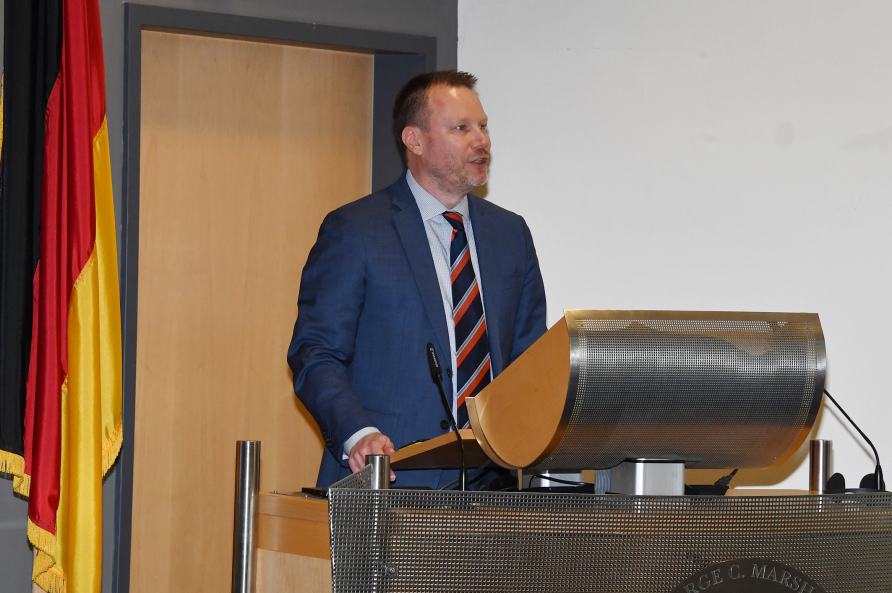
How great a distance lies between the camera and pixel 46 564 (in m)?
2.61

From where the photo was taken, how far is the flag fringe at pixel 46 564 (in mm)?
2588

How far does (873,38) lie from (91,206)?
2.20m

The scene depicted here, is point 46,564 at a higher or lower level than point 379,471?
lower

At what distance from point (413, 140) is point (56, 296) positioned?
40.5 inches

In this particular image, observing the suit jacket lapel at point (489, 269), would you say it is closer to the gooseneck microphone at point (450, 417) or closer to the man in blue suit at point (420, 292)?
the man in blue suit at point (420, 292)

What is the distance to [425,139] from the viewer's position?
2545 millimetres

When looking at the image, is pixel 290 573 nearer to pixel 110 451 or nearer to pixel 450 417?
pixel 450 417

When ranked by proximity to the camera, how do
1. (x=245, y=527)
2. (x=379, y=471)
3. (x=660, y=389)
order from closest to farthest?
(x=660, y=389) → (x=379, y=471) → (x=245, y=527)

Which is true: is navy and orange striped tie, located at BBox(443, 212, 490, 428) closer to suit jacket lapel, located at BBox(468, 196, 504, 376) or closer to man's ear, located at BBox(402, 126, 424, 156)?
suit jacket lapel, located at BBox(468, 196, 504, 376)

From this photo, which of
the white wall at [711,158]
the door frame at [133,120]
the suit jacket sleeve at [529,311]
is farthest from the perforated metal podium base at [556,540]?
the door frame at [133,120]

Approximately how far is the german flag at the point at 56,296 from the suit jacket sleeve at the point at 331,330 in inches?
28.9

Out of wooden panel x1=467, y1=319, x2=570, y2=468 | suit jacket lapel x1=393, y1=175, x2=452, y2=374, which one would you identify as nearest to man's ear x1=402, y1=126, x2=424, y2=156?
suit jacket lapel x1=393, y1=175, x2=452, y2=374

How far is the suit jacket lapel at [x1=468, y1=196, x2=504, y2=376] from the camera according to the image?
2.35 metres

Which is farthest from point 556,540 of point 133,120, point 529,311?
point 133,120
